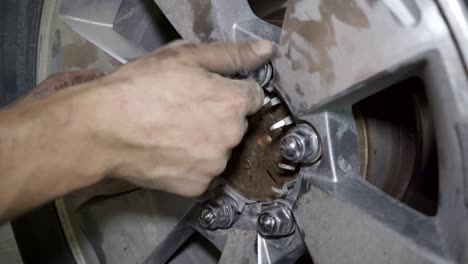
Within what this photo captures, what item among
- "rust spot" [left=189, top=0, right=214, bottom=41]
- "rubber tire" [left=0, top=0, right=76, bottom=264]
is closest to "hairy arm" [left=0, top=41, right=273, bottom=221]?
"rust spot" [left=189, top=0, right=214, bottom=41]

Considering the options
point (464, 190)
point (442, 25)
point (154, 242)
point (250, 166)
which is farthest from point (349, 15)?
point (154, 242)

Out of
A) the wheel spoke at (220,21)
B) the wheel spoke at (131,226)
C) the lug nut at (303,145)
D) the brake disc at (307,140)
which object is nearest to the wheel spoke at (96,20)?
the brake disc at (307,140)

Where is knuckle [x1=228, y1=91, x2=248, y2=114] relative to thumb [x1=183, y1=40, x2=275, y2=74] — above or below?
below

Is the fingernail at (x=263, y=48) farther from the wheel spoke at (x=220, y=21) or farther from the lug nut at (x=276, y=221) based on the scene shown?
the lug nut at (x=276, y=221)

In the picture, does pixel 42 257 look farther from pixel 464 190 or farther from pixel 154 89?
pixel 464 190

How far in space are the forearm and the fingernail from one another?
0.89ft

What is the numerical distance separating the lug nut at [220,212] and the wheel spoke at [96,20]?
14.0 inches

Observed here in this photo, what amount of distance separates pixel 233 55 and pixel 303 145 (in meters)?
0.18

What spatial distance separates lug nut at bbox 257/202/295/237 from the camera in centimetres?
97

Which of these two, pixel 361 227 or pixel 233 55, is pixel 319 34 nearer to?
pixel 233 55

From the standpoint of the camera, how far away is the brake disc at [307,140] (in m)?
0.70

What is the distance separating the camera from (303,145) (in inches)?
35.5

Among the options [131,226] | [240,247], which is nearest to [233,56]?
[240,247]

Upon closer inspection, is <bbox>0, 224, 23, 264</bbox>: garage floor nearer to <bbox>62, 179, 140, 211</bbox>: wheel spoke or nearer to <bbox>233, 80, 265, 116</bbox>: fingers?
<bbox>62, 179, 140, 211</bbox>: wheel spoke
